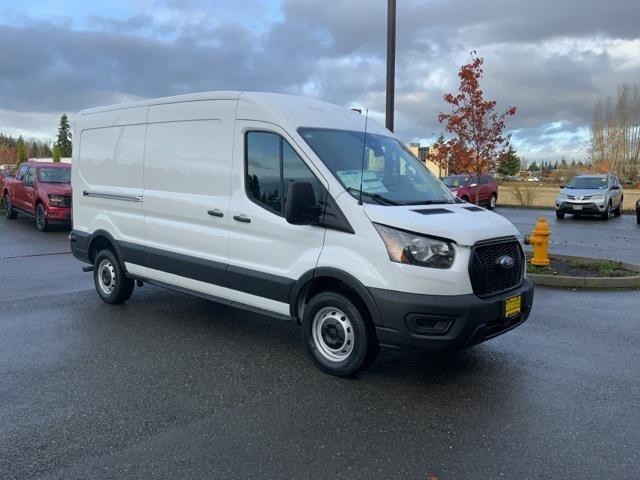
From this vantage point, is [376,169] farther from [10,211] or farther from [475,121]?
[10,211]

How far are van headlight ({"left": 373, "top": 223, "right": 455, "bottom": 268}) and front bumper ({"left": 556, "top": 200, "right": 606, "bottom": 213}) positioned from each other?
18.8m

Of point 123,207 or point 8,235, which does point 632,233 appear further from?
point 8,235

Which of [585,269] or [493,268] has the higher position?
[493,268]

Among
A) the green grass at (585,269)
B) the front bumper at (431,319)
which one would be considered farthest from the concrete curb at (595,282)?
the front bumper at (431,319)

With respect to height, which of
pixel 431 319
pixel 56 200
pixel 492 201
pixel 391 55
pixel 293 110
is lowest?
pixel 431 319

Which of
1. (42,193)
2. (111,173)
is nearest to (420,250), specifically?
(111,173)

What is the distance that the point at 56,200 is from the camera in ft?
49.1

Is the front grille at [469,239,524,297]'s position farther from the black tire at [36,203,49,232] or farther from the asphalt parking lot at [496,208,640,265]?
the black tire at [36,203,49,232]

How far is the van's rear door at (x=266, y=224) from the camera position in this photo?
4828mm

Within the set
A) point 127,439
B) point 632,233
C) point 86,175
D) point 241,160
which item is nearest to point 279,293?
point 241,160

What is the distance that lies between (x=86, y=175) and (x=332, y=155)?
13.2 ft

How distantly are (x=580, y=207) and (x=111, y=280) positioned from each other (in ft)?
61.1

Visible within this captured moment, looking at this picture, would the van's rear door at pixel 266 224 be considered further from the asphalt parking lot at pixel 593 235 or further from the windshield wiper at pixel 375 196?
the asphalt parking lot at pixel 593 235

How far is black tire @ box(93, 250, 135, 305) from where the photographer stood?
7.00 metres
